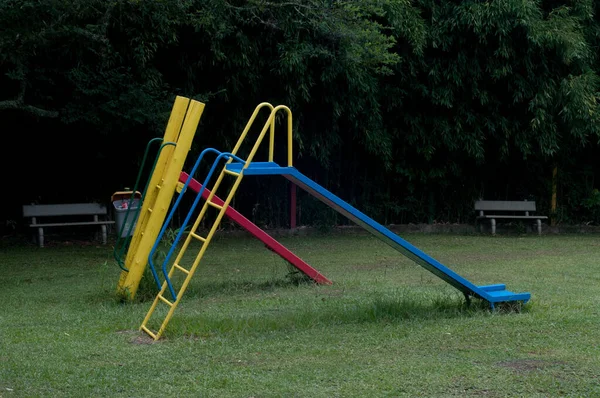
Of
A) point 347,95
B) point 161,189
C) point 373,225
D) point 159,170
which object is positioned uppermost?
point 347,95

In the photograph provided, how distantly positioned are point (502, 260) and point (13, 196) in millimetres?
7386

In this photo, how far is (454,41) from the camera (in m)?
13.2

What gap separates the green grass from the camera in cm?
443

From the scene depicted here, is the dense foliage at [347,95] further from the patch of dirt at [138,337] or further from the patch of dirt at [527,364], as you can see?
the patch of dirt at [527,364]

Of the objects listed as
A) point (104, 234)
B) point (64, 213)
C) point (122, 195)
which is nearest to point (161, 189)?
point (122, 195)

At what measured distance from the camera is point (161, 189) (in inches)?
264

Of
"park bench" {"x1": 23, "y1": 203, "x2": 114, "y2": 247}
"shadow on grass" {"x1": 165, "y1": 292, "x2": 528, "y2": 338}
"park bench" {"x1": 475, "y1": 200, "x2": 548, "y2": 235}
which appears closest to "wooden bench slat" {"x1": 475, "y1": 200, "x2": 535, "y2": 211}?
"park bench" {"x1": 475, "y1": 200, "x2": 548, "y2": 235}

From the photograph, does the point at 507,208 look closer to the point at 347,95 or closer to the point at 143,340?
the point at 347,95

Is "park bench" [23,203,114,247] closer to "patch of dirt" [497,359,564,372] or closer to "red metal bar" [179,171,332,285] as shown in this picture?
"red metal bar" [179,171,332,285]

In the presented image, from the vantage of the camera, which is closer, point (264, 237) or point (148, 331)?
point (148, 331)

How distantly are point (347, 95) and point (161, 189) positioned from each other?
649 cm

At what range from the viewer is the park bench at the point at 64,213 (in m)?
12.3

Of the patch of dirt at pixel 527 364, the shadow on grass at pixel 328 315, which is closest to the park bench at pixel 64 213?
the shadow on grass at pixel 328 315

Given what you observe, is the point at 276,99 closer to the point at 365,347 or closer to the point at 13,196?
the point at 13,196
